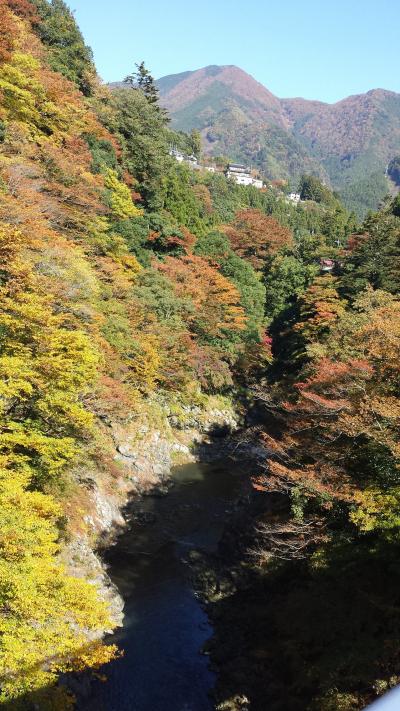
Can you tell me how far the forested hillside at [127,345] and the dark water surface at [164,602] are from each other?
121cm

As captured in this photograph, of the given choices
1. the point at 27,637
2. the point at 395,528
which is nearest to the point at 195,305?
the point at 395,528

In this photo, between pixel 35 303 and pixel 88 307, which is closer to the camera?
pixel 35 303

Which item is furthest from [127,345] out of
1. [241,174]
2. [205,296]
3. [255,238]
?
[241,174]

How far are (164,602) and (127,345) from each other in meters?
12.7

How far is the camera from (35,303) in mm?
13812

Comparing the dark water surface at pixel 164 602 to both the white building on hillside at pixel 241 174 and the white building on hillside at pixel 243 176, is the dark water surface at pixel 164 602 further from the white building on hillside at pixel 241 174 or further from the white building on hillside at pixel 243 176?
the white building on hillside at pixel 241 174

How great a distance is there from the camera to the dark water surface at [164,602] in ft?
37.1

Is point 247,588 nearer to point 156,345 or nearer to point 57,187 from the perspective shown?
point 156,345

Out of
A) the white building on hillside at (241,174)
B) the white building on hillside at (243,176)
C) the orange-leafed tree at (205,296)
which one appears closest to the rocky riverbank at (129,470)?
the orange-leafed tree at (205,296)

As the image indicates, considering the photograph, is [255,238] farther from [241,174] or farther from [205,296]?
[241,174]

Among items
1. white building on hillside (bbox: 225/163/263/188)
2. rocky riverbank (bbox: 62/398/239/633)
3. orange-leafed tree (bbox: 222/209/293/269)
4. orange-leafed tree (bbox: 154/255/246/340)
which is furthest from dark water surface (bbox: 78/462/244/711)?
white building on hillside (bbox: 225/163/263/188)

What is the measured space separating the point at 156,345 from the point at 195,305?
6.56 meters

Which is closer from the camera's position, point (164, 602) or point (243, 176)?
point (164, 602)

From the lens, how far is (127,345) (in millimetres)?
23797
